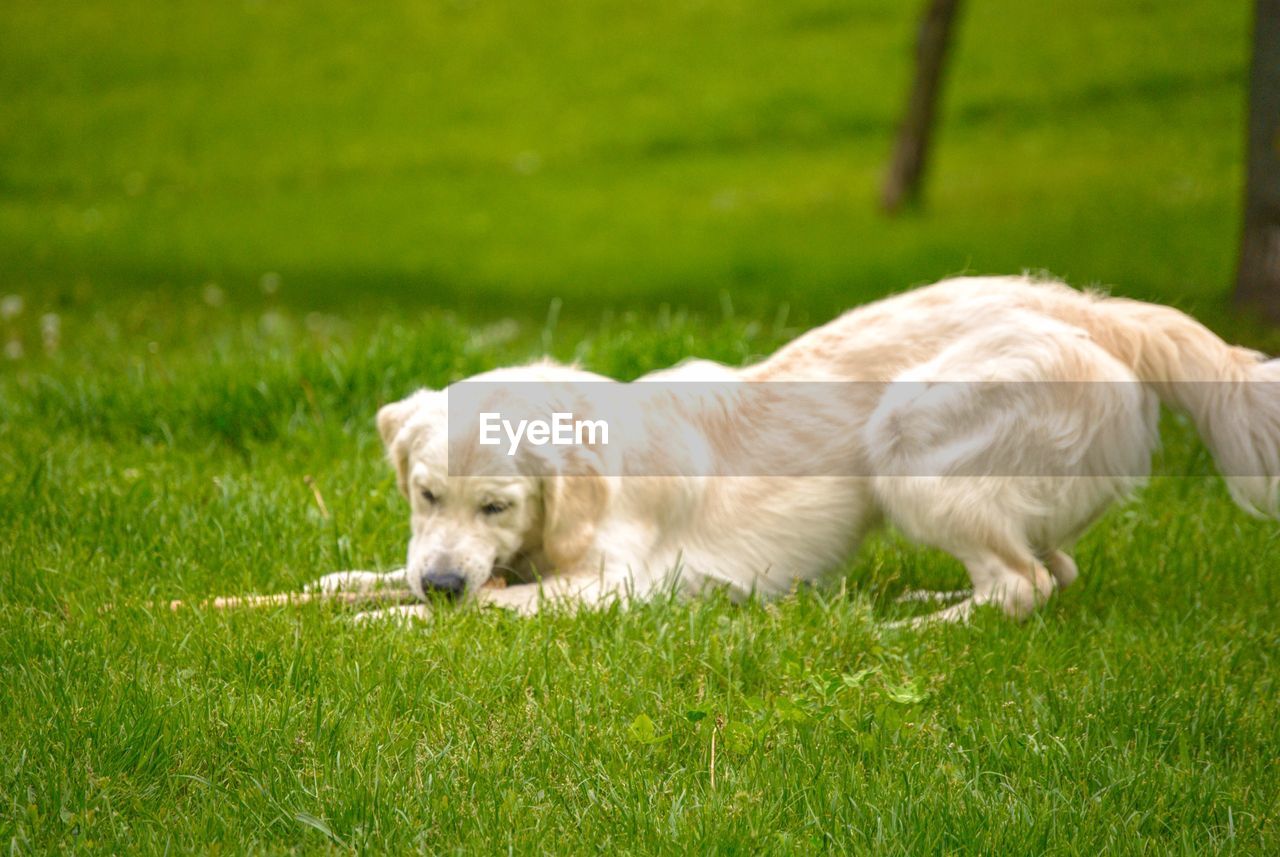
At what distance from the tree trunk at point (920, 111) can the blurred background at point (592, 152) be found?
503 mm

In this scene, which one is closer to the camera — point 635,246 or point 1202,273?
point 1202,273

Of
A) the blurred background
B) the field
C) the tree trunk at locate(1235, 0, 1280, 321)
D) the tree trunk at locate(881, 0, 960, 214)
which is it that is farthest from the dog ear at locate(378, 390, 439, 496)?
the tree trunk at locate(881, 0, 960, 214)

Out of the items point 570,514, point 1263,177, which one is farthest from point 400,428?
point 1263,177

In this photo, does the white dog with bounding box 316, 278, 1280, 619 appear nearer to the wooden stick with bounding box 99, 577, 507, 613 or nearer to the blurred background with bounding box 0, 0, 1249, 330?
the wooden stick with bounding box 99, 577, 507, 613

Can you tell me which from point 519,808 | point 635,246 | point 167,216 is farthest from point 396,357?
point 167,216

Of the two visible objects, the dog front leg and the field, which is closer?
the field

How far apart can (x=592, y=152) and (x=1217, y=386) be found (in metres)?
14.8

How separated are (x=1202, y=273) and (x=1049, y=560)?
578 cm

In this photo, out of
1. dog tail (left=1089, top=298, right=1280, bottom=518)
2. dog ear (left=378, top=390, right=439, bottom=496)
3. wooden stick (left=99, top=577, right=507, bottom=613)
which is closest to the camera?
wooden stick (left=99, top=577, right=507, bottom=613)

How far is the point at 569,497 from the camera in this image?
167 inches

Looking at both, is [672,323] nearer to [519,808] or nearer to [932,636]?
[932,636]

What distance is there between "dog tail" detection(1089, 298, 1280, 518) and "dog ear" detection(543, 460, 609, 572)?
1756mm

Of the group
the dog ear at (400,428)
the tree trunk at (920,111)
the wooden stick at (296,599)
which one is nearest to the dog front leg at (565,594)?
the wooden stick at (296,599)

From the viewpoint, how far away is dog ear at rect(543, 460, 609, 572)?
166 inches
